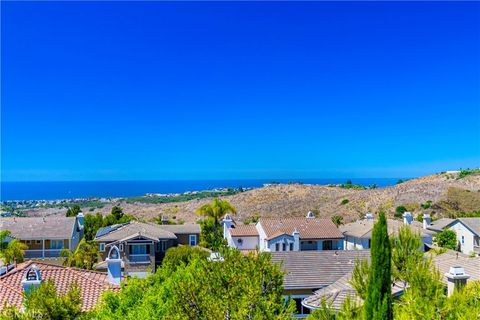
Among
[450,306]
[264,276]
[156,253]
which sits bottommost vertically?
[156,253]

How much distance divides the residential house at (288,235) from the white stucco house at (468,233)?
11.5 metres

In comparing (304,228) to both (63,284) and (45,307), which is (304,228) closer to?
(63,284)

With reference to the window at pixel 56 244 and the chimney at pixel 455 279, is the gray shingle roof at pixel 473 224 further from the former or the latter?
the window at pixel 56 244

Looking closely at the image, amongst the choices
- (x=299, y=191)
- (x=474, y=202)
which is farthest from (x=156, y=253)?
(x=299, y=191)

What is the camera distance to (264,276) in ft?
40.9

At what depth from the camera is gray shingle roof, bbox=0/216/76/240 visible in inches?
1677

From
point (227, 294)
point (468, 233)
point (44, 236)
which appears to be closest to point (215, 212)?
point (44, 236)

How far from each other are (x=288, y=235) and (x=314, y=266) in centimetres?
1562

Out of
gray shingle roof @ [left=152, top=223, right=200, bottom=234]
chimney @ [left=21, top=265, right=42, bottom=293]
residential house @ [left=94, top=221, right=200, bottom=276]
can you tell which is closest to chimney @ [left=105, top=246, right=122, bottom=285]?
chimney @ [left=21, top=265, right=42, bottom=293]

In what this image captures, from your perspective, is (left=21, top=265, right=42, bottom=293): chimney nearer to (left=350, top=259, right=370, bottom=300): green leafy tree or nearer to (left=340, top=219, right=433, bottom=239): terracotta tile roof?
(left=350, top=259, right=370, bottom=300): green leafy tree

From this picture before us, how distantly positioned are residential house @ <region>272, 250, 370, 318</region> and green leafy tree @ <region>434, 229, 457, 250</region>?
729 inches

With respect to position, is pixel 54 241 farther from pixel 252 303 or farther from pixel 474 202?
pixel 474 202

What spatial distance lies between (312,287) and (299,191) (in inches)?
3139

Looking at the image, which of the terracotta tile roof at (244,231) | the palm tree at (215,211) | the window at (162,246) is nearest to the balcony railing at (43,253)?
the window at (162,246)
